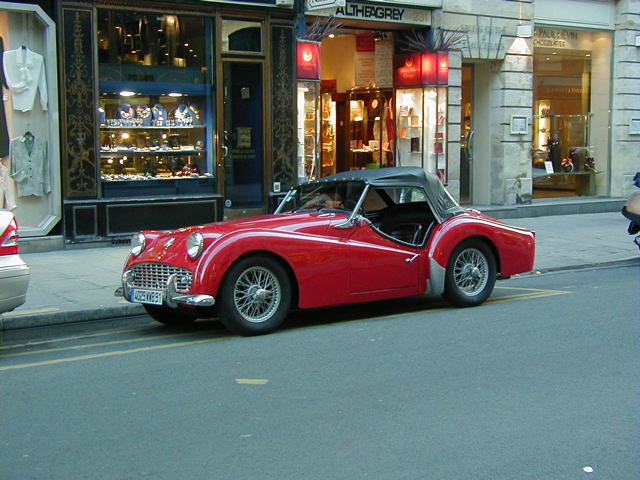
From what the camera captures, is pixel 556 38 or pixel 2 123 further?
pixel 556 38

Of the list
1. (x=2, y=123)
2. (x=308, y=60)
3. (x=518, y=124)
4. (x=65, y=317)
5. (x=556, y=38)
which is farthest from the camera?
(x=556, y=38)

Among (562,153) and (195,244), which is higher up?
(562,153)

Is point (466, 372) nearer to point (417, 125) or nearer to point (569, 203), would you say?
point (417, 125)

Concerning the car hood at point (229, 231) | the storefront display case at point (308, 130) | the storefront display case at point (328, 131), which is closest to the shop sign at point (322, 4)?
the storefront display case at point (308, 130)

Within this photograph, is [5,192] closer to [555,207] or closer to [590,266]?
[590,266]

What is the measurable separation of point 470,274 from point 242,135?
7338 mm

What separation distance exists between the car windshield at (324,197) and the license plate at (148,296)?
6.77ft

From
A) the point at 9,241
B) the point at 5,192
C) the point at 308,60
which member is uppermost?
the point at 308,60

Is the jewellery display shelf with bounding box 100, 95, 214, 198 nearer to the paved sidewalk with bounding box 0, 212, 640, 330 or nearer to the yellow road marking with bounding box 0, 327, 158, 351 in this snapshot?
the paved sidewalk with bounding box 0, 212, 640, 330

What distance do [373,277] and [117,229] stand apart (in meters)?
6.70

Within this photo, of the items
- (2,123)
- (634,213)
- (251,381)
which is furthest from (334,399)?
(2,123)

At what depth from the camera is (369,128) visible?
19109 mm

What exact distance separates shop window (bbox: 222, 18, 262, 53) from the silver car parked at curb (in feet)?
27.5

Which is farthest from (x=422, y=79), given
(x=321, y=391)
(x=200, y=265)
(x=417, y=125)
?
(x=321, y=391)
